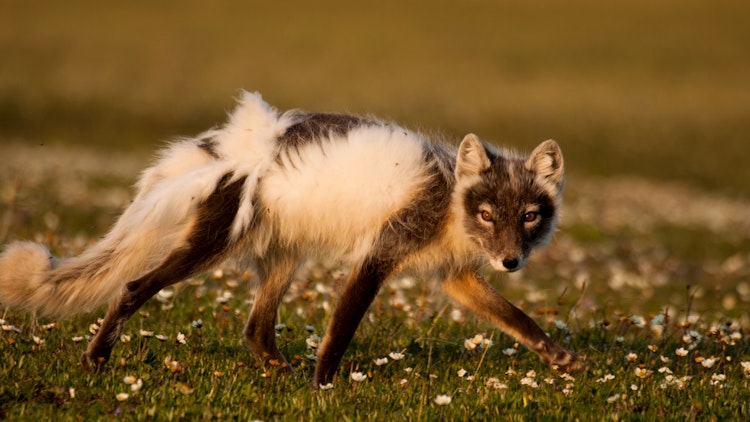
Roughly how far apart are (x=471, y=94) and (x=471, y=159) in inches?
1256

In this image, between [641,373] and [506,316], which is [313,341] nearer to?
[506,316]

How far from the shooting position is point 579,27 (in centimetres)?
4962

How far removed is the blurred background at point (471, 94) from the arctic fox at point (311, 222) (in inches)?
50.8

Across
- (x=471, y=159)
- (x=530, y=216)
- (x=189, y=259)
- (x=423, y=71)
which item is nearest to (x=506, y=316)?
(x=530, y=216)

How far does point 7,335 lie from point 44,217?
560 centimetres

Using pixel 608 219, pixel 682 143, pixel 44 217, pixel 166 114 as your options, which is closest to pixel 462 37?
pixel 682 143

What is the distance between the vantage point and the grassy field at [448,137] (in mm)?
4980

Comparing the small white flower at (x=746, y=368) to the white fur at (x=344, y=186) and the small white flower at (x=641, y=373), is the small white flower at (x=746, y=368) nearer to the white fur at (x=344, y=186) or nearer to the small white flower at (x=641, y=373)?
the small white flower at (x=641, y=373)

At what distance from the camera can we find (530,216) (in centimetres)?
602

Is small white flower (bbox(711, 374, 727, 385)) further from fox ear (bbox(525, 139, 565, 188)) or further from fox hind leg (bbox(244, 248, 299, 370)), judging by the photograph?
fox hind leg (bbox(244, 248, 299, 370))

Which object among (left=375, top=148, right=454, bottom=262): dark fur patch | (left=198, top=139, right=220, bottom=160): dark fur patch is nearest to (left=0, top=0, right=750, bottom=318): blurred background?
(left=375, top=148, right=454, bottom=262): dark fur patch

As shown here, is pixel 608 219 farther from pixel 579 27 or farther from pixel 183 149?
pixel 579 27

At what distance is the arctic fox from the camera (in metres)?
5.55

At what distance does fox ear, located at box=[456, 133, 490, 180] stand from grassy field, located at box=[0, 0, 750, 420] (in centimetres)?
97
